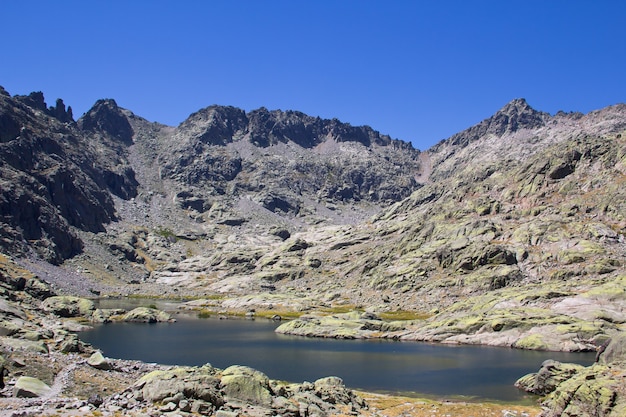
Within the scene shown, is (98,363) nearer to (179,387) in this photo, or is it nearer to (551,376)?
(179,387)

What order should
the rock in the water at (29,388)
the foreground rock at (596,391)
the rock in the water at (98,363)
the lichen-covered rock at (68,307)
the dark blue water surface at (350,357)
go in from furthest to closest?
the lichen-covered rock at (68,307), the dark blue water surface at (350,357), the rock in the water at (98,363), the foreground rock at (596,391), the rock in the water at (29,388)

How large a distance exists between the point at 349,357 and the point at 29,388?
63.0 meters

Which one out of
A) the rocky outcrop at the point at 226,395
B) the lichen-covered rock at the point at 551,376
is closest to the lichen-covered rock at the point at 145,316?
the rocky outcrop at the point at 226,395

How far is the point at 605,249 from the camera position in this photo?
151 meters

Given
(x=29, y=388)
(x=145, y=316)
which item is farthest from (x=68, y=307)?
(x=29, y=388)

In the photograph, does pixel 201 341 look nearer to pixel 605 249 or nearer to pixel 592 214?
pixel 605 249

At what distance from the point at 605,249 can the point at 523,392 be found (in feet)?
364

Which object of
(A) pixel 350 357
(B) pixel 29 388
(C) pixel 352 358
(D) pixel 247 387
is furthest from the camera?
(A) pixel 350 357

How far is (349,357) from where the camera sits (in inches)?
3590

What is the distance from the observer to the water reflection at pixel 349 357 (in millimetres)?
68375

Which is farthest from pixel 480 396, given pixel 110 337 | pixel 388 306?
pixel 388 306

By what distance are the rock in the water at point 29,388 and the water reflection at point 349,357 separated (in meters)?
38.2

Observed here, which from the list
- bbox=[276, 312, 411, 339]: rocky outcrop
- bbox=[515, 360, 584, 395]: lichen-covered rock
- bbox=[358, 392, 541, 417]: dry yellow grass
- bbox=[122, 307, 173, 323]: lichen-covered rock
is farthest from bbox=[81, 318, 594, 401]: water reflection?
bbox=[122, 307, 173, 323]: lichen-covered rock

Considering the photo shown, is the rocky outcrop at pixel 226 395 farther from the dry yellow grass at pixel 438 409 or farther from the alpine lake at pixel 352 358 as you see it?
the alpine lake at pixel 352 358
